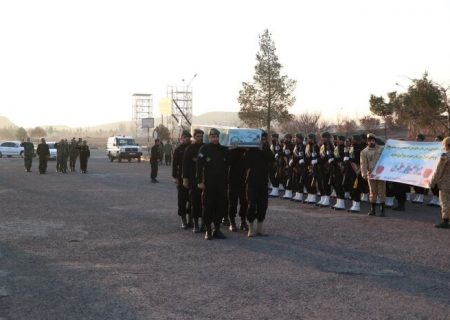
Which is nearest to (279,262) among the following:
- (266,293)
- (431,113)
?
(266,293)

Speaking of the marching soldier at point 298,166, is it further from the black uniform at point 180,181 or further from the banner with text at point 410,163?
Result: the black uniform at point 180,181

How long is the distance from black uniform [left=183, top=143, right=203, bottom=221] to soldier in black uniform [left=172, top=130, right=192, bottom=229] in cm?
46

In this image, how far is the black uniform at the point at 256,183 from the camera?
10141mm

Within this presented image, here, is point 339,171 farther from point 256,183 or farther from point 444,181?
point 256,183

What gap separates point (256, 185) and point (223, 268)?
282 centimetres

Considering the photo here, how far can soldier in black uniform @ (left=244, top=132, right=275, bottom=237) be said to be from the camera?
33.3 feet

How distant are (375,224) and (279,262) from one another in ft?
14.7

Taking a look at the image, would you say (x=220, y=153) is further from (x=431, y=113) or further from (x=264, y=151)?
(x=431, y=113)

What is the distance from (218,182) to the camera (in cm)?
998

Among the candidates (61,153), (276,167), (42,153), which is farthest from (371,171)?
(61,153)

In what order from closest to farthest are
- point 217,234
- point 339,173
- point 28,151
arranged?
point 217,234 → point 339,173 → point 28,151

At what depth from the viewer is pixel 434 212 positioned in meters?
13.9

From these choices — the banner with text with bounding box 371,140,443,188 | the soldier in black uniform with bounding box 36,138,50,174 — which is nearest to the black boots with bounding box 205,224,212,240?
the banner with text with bounding box 371,140,443,188

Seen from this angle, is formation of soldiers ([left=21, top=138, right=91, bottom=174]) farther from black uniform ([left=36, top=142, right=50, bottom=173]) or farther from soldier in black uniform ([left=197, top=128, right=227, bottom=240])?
soldier in black uniform ([left=197, top=128, right=227, bottom=240])
